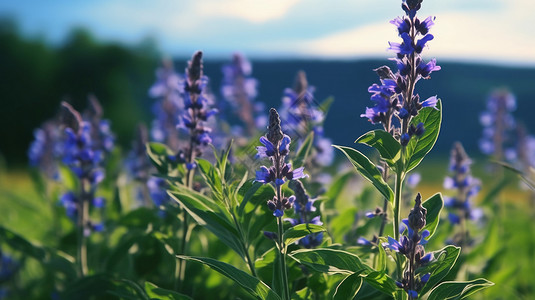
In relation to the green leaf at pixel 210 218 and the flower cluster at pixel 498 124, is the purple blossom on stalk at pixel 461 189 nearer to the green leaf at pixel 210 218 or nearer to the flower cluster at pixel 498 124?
the green leaf at pixel 210 218

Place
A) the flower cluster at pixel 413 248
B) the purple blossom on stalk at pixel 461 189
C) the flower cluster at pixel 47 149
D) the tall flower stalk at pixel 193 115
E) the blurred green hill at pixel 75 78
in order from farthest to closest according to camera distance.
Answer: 1. the blurred green hill at pixel 75 78
2. the flower cluster at pixel 47 149
3. the purple blossom on stalk at pixel 461 189
4. the tall flower stalk at pixel 193 115
5. the flower cluster at pixel 413 248

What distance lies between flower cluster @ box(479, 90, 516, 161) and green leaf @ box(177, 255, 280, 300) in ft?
14.2

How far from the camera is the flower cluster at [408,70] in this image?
6.21 feet

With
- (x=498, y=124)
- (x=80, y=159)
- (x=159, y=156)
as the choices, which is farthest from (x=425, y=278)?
(x=498, y=124)

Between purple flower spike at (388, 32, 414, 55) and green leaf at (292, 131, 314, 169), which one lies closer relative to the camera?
purple flower spike at (388, 32, 414, 55)

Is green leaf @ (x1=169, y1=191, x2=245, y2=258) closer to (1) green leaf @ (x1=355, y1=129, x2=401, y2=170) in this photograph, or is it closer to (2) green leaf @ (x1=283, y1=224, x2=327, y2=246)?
(2) green leaf @ (x1=283, y1=224, x2=327, y2=246)

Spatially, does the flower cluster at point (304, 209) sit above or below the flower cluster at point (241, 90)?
below

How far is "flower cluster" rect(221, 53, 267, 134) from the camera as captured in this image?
471 centimetres

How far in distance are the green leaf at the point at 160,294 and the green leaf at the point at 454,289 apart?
2.83 feet

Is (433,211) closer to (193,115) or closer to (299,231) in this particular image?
(299,231)

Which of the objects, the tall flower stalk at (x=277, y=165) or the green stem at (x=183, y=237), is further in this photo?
the green stem at (x=183, y=237)

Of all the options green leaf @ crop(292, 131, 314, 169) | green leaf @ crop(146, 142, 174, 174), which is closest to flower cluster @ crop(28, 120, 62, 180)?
green leaf @ crop(146, 142, 174, 174)

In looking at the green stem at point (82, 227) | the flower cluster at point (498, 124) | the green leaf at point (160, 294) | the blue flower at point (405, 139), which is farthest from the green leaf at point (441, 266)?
the flower cluster at point (498, 124)

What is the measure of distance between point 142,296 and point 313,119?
4.17ft
